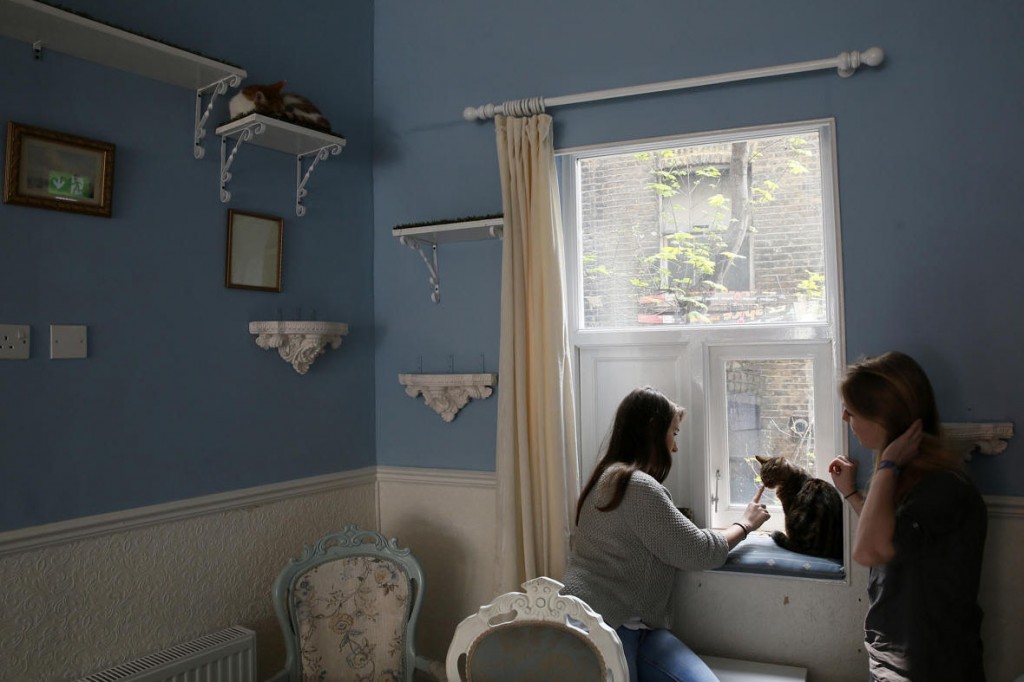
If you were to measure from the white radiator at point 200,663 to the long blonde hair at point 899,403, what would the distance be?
180cm

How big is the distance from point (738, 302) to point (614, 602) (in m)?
1.05

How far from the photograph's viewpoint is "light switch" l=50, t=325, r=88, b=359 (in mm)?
2010

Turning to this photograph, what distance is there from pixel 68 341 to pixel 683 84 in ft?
6.50

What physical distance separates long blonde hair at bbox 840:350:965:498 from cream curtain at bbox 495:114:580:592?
36.9 inches

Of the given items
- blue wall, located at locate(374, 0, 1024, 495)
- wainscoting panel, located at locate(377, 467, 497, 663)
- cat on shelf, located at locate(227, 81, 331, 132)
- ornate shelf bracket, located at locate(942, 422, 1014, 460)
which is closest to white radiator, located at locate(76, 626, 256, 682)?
wainscoting panel, located at locate(377, 467, 497, 663)

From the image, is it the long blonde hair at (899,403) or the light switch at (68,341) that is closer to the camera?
the long blonde hair at (899,403)

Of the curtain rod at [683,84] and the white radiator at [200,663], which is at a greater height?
the curtain rod at [683,84]

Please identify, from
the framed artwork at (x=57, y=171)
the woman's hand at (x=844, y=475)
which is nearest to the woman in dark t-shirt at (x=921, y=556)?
the woman's hand at (x=844, y=475)

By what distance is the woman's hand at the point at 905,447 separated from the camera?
73.5 inches

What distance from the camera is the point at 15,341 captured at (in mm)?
1933

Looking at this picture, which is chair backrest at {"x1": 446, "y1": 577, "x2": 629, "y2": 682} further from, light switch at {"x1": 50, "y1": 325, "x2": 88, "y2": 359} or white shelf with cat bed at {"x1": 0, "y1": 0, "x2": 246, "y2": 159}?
white shelf with cat bed at {"x1": 0, "y1": 0, "x2": 246, "y2": 159}

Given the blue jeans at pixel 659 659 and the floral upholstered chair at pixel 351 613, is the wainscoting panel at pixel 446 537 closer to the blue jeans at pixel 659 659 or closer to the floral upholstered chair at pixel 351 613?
the floral upholstered chair at pixel 351 613

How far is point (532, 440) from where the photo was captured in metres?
2.64

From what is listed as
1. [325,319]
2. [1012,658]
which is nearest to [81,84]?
[325,319]
